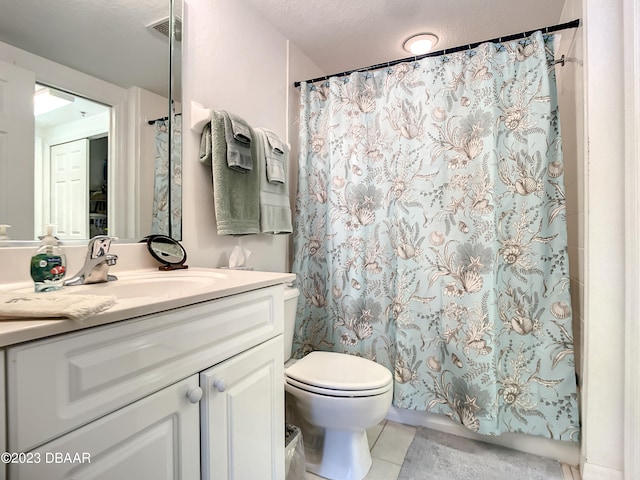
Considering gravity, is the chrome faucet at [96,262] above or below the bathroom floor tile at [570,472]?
above

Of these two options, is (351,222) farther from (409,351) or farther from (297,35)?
(297,35)

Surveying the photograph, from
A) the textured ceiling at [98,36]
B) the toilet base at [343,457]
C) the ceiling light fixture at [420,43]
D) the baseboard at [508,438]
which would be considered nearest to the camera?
the textured ceiling at [98,36]

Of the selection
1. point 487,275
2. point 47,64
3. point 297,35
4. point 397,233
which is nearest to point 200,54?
point 47,64

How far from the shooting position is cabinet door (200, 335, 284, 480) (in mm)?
777

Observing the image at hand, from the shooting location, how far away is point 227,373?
827mm

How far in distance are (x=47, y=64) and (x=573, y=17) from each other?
2101 mm

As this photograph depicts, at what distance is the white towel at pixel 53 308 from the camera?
50cm

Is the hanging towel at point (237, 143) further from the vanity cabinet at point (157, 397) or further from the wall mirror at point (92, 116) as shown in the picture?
the vanity cabinet at point (157, 397)

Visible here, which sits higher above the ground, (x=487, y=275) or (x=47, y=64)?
(x=47, y=64)

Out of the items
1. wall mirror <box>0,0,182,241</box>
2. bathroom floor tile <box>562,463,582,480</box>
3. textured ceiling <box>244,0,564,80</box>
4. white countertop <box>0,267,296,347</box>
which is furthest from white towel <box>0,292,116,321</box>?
bathroom floor tile <box>562,463,582,480</box>

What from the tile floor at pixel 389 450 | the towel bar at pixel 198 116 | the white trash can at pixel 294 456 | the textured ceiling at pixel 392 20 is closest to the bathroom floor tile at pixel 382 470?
the tile floor at pixel 389 450

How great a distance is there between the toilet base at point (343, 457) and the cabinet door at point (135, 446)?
0.78 m

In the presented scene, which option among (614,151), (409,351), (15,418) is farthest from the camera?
(409,351)

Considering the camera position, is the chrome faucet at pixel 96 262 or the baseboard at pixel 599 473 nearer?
the chrome faucet at pixel 96 262
